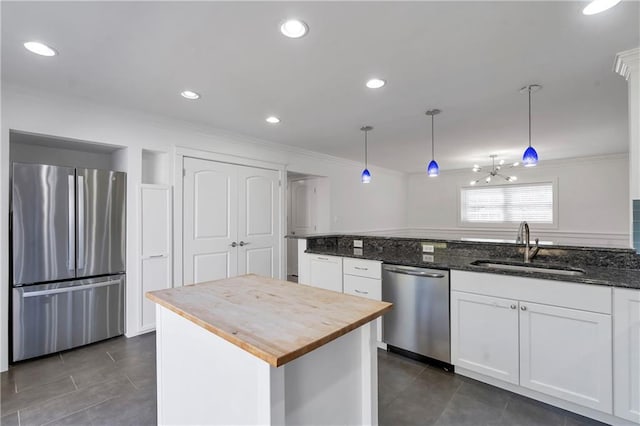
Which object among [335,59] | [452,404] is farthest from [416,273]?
[335,59]

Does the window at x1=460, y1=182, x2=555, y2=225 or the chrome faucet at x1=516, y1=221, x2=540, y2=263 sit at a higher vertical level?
the window at x1=460, y1=182, x2=555, y2=225

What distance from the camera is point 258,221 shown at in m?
4.33

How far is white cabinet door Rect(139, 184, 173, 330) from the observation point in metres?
3.23

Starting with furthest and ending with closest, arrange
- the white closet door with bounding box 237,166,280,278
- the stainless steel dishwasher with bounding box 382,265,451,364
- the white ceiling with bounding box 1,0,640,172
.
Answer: the white closet door with bounding box 237,166,280,278 < the stainless steel dishwasher with bounding box 382,265,451,364 < the white ceiling with bounding box 1,0,640,172

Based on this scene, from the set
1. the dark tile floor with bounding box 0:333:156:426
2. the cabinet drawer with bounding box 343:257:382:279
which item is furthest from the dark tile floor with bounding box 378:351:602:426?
the dark tile floor with bounding box 0:333:156:426

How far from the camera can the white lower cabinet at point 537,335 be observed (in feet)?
5.91

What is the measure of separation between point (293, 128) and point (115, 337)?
10.2 ft

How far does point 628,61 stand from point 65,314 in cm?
504

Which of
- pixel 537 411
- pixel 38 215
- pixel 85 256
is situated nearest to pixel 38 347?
pixel 85 256

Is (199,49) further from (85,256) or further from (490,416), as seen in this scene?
(490,416)

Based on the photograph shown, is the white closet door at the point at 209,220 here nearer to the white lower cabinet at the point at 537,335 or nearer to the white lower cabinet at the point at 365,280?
the white lower cabinet at the point at 365,280

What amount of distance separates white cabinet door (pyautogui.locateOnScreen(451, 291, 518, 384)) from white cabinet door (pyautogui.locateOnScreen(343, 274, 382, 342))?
69 cm

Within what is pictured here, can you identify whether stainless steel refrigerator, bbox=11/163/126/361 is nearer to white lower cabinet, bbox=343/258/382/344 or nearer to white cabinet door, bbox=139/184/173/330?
white cabinet door, bbox=139/184/173/330

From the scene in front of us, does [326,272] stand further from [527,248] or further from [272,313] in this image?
[272,313]
